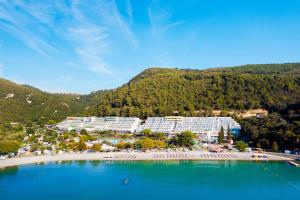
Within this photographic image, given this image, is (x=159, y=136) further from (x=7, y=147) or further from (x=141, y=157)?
(x=7, y=147)

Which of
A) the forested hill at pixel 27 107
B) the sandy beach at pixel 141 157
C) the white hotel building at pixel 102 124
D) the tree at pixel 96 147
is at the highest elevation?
the forested hill at pixel 27 107

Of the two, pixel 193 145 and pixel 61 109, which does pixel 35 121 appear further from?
pixel 193 145

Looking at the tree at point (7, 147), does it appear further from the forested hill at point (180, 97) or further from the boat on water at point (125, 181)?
the forested hill at point (180, 97)

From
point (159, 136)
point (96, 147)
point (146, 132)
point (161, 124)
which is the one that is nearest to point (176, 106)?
point (161, 124)

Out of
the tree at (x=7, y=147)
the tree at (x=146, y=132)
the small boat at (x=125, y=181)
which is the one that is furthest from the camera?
the tree at (x=146, y=132)

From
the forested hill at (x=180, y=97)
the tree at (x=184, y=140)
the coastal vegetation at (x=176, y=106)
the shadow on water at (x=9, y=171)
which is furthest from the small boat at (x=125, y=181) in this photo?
the forested hill at (x=180, y=97)

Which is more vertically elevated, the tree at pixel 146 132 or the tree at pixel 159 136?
the tree at pixel 146 132

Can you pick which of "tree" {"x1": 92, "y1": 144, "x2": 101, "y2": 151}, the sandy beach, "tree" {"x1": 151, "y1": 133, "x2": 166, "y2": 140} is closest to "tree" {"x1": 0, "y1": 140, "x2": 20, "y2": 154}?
the sandy beach
